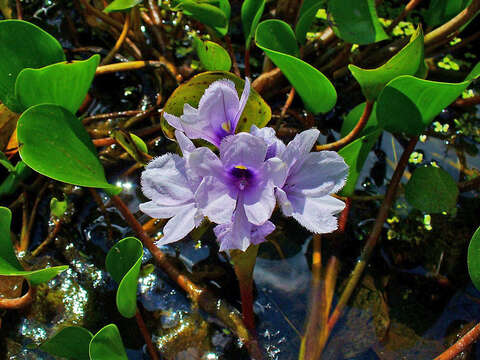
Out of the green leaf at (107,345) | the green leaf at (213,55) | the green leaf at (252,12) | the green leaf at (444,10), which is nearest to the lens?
the green leaf at (107,345)

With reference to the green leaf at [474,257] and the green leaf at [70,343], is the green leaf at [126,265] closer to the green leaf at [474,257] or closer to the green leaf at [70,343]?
the green leaf at [70,343]

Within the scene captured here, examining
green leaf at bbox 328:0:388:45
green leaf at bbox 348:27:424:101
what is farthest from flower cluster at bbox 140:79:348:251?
green leaf at bbox 328:0:388:45

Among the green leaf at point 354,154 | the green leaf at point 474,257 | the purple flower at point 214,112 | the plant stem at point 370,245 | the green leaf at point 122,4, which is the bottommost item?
the plant stem at point 370,245

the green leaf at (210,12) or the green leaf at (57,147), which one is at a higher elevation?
the green leaf at (210,12)

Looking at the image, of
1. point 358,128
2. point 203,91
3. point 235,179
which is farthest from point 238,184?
point 358,128

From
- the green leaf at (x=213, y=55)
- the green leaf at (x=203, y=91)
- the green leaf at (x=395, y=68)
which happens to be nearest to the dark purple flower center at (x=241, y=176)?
the green leaf at (x=203, y=91)

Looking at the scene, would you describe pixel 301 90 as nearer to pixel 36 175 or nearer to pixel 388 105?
pixel 388 105

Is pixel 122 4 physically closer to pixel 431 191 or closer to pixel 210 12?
pixel 210 12

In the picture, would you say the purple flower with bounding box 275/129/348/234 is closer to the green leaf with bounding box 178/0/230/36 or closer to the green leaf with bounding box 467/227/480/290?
the green leaf with bounding box 467/227/480/290
